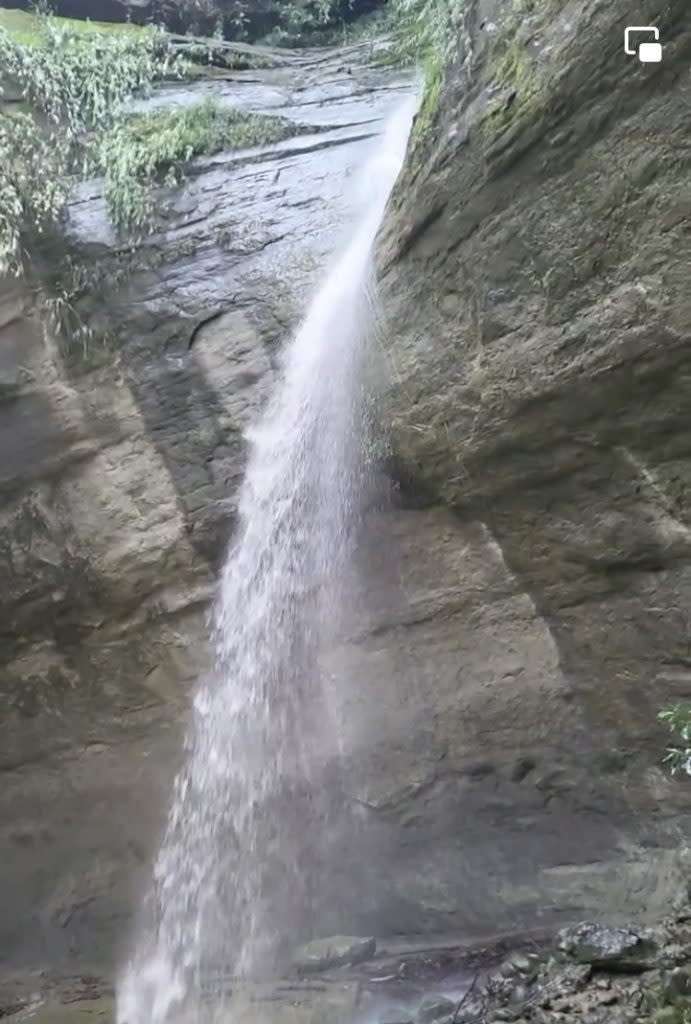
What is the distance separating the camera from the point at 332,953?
5.70m

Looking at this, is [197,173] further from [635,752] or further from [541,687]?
[635,752]

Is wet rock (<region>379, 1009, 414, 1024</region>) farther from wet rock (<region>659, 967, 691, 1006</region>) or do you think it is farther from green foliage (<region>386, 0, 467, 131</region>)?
green foliage (<region>386, 0, 467, 131</region>)

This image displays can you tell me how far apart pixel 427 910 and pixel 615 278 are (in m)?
3.98

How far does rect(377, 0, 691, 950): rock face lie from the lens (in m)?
4.55

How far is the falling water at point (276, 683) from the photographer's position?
6285 mm

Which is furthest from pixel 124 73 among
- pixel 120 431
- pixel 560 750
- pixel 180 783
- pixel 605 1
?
pixel 560 750

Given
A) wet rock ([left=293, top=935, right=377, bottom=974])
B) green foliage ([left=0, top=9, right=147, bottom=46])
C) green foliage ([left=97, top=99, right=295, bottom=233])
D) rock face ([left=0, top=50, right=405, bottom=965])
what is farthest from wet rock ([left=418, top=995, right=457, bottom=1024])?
green foliage ([left=0, top=9, right=147, bottom=46])

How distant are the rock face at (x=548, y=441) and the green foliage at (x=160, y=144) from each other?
2.41 metres

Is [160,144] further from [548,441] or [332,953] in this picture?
[332,953]

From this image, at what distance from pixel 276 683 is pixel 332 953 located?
1752 millimetres

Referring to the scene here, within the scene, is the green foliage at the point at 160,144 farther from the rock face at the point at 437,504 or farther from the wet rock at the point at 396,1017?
the wet rock at the point at 396,1017

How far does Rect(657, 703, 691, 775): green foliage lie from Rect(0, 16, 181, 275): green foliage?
18.7 ft

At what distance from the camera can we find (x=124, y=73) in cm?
823

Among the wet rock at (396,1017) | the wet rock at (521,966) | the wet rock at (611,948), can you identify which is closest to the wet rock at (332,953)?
the wet rock at (396,1017)
